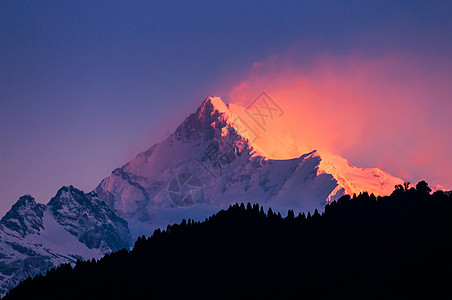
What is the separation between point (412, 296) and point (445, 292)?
8.15 meters

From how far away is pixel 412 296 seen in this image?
654 feet

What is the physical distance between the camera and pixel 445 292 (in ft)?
639
